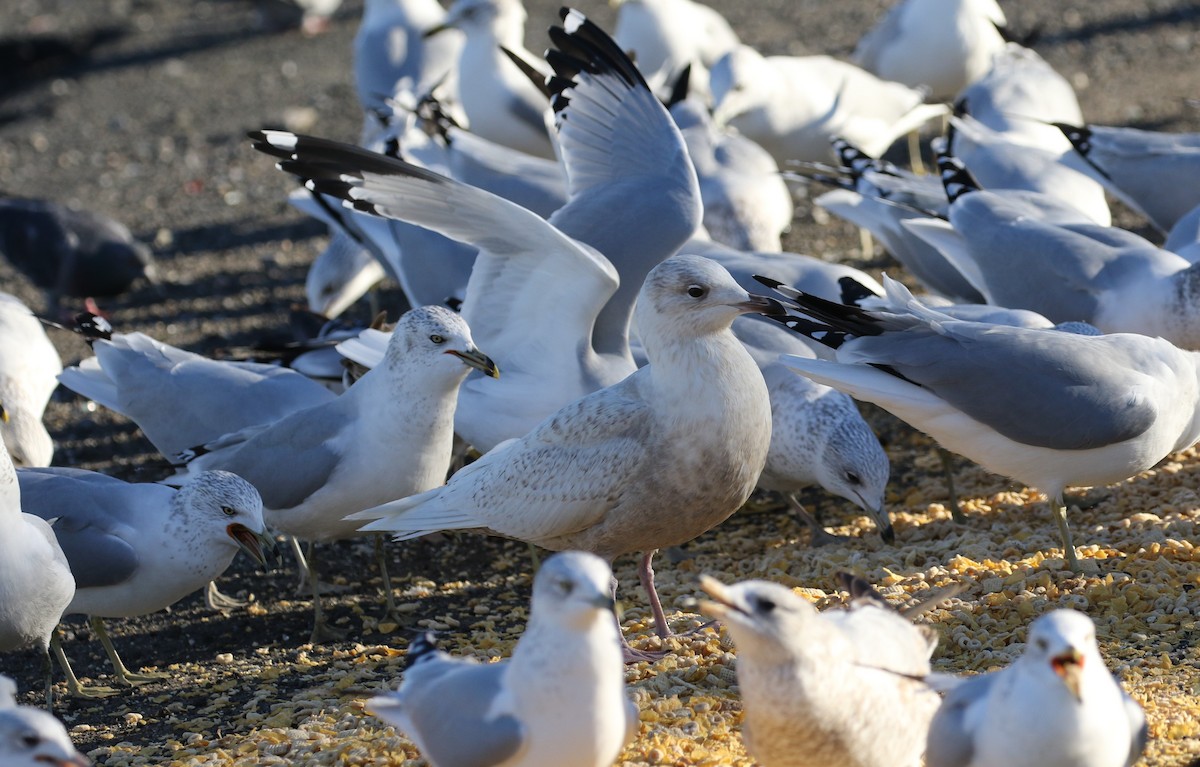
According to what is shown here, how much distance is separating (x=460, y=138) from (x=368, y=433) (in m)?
2.12

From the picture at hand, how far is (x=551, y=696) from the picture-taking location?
2760 millimetres

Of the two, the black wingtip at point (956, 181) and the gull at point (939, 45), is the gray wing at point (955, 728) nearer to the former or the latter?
the black wingtip at point (956, 181)

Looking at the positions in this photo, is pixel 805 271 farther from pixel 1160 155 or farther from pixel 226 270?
pixel 226 270

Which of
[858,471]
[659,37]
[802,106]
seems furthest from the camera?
[659,37]

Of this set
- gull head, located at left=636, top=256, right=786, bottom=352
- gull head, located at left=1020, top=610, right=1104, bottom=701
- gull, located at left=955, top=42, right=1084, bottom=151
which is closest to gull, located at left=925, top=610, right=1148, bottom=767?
gull head, located at left=1020, top=610, right=1104, bottom=701

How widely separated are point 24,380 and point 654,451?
2.92 m

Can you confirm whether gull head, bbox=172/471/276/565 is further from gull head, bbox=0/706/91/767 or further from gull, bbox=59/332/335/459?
gull head, bbox=0/706/91/767

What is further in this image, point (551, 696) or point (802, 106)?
Result: point (802, 106)

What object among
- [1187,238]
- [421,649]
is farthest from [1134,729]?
[1187,238]

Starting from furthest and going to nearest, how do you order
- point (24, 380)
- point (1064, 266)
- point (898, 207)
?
point (898, 207) < point (24, 380) < point (1064, 266)

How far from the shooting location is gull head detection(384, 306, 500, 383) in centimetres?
428

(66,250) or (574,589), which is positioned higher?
(574,589)

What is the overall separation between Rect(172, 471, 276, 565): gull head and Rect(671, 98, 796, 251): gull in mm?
2839

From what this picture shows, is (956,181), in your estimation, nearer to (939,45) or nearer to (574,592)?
(939,45)
